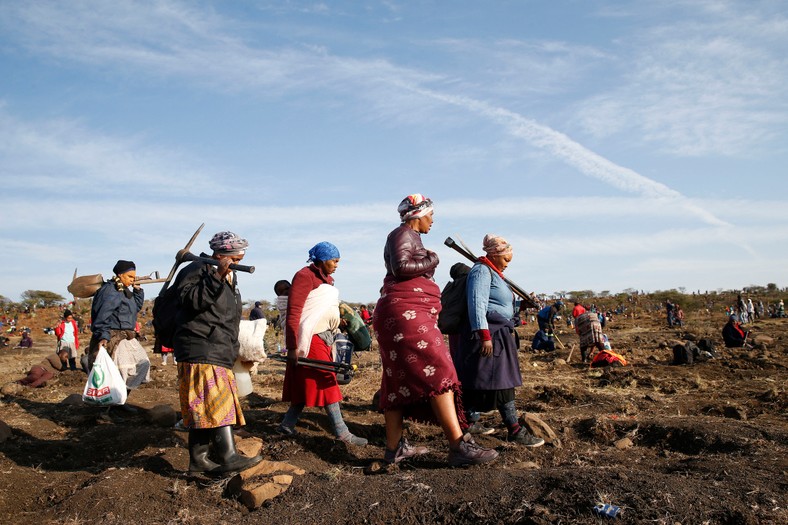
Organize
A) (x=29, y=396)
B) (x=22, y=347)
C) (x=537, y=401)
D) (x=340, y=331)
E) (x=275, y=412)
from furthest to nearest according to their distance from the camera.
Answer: (x=22, y=347) → (x=29, y=396) → (x=537, y=401) → (x=275, y=412) → (x=340, y=331)

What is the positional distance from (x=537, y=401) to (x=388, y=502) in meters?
4.34

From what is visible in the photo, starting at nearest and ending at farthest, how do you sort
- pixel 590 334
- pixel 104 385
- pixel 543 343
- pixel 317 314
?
pixel 317 314
pixel 104 385
pixel 590 334
pixel 543 343

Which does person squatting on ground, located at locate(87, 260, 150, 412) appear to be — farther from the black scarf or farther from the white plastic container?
the white plastic container

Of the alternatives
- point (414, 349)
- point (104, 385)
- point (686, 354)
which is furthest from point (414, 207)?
point (686, 354)

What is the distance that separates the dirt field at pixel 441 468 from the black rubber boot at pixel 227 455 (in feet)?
0.43

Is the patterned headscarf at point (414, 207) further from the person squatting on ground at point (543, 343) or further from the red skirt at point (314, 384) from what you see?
the person squatting on ground at point (543, 343)

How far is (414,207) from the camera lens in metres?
4.46

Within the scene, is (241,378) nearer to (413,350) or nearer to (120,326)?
(413,350)

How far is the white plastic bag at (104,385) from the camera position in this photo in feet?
20.1

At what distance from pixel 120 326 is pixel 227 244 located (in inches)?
130

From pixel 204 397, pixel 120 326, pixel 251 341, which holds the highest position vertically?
pixel 120 326

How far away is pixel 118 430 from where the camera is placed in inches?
242

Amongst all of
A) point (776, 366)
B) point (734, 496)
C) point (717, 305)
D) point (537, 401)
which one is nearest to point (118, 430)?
point (537, 401)

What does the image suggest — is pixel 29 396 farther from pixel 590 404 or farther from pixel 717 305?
pixel 717 305
